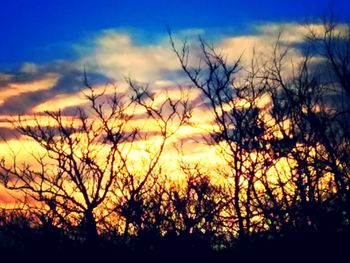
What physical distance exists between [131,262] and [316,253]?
7.64 m

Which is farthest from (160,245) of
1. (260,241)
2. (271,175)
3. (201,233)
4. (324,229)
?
(324,229)

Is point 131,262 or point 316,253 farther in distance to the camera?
point 131,262

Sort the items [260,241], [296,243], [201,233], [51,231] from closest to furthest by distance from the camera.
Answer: [296,243]
[260,241]
[201,233]
[51,231]

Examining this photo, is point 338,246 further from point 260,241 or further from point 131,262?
point 131,262

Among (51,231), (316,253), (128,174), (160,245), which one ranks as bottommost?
(316,253)

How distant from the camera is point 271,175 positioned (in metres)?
15.7

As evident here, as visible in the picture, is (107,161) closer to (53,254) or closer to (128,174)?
(128,174)

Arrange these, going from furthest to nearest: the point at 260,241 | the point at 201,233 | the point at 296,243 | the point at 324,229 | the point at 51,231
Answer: the point at 51,231, the point at 201,233, the point at 260,241, the point at 296,243, the point at 324,229

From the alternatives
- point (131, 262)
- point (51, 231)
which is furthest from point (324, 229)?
point (51, 231)

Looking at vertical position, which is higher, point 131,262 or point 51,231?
point 51,231

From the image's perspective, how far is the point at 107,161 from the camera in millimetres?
18016

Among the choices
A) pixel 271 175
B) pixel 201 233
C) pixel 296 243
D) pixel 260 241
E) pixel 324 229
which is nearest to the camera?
pixel 324 229

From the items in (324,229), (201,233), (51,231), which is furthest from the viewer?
(51,231)

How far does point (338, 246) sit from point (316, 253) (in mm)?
622
